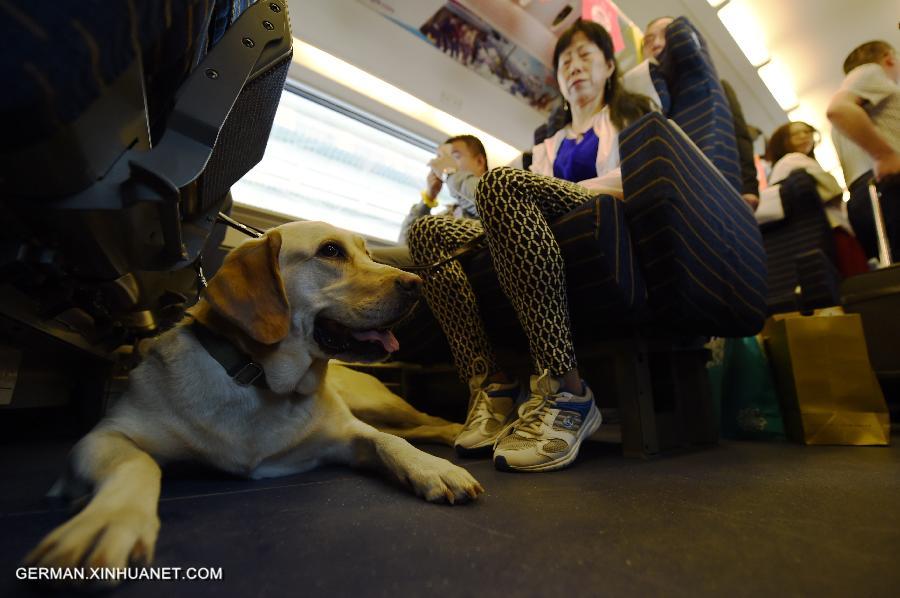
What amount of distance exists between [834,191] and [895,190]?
327 mm

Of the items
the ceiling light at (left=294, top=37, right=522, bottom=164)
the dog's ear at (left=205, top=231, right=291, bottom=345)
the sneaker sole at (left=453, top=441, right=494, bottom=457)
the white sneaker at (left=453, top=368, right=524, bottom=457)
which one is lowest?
the sneaker sole at (left=453, top=441, right=494, bottom=457)

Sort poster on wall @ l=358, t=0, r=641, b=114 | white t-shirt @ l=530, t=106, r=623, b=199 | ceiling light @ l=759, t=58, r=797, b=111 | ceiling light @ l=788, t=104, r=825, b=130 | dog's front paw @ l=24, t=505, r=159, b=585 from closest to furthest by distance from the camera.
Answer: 1. dog's front paw @ l=24, t=505, r=159, b=585
2. white t-shirt @ l=530, t=106, r=623, b=199
3. poster on wall @ l=358, t=0, r=641, b=114
4. ceiling light @ l=759, t=58, r=797, b=111
5. ceiling light @ l=788, t=104, r=825, b=130

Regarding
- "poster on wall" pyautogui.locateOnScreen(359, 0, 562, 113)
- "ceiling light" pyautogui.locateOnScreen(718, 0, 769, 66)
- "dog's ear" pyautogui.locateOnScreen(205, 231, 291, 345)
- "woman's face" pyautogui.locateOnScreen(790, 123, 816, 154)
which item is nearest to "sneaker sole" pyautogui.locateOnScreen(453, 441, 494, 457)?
"dog's ear" pyautogui.locateOnScreen(205, 231, 291, 345)

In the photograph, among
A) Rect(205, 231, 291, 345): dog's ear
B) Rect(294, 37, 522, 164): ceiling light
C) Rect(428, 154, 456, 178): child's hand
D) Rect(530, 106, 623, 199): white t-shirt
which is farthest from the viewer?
Rect(294, 37, 522, 164): ceiling light

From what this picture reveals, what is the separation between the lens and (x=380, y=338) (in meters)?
0.99

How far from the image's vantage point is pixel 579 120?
5.44ft

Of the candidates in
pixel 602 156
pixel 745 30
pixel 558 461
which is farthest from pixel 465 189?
pixel 745 30

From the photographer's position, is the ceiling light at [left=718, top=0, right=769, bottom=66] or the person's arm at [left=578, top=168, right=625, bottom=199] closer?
the person's arm at [left=578, top=168, right=625, bottom=199]

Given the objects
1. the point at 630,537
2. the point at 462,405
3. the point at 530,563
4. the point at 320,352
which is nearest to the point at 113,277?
the point at 320,352

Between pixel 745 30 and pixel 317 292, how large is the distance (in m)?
4.74

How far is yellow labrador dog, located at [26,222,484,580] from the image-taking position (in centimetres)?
77

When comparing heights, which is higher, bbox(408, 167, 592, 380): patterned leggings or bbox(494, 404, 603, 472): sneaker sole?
bbox(408, 167, 592, 380): patterned leggings

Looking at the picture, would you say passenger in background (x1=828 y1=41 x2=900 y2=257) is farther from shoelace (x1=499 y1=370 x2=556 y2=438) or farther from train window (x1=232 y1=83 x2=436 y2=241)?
train window (x1=232 y1=83 x2=436 y2=241)

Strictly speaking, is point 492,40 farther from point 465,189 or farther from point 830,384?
point 830,384
